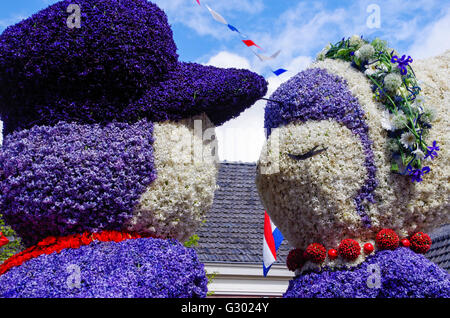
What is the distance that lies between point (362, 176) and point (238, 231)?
5476mm

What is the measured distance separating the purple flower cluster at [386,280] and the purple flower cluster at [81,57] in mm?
2017

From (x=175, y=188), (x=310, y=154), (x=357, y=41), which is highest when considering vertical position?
(x=357, y=41)

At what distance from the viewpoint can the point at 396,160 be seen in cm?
412

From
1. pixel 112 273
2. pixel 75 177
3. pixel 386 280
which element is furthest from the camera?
pixel 386 280

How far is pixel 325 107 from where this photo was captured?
4219mm

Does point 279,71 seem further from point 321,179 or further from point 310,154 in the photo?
point 321,179

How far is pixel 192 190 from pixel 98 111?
92 centimetres

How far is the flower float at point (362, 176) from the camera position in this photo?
13.1 ft

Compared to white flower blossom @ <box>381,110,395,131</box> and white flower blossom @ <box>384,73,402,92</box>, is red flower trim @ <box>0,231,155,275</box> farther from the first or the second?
white flower blossom @ <box>384,73,402,92</box>

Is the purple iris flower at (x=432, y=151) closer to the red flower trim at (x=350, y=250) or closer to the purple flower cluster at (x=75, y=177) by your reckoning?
the red flower trim at (x=350, y=250)

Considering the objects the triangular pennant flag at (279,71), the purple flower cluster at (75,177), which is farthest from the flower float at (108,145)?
the triangular pennant flag at (279,71)

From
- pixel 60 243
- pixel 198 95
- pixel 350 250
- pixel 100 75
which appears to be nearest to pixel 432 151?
pixel 350 250

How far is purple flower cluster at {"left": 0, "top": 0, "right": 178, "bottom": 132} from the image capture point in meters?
3.97
